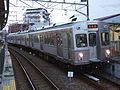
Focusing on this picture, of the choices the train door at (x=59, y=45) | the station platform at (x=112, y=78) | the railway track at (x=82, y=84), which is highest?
the train door at (x=59, y=45)

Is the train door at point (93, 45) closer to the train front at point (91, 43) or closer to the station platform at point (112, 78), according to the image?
the train front at point (91, 43)

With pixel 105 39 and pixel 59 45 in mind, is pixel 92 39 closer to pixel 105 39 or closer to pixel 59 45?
pixel 105 39

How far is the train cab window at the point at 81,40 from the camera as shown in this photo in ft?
50.1

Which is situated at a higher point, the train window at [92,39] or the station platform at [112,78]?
the train window at [92,39]

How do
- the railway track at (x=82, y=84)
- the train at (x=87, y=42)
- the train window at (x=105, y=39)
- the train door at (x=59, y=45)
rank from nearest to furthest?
1. the railway track at (x=82, y=84)
2. the train at (x=87, y=42)
3. the train window at (x=105, y=39)
4. the train door at (x=59, y=45)

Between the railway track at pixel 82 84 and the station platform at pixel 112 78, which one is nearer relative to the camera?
the railway track at pixel 82 84

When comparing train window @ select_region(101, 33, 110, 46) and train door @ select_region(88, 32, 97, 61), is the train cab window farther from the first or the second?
train window @ select_region(101, 33, 110, 46)

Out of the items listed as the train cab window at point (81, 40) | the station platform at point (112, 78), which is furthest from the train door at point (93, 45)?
the station platform at point (112, 78)

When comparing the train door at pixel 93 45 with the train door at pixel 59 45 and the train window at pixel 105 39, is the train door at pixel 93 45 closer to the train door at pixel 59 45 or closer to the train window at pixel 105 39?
the train window at pixel 105 39

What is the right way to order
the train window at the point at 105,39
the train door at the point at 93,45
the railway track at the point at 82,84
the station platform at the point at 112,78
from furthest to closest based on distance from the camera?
the train window at the point at 105,39 < the train door at the point at 93,45 < the station platform at the point at 112,78 < the railway track at the point at 82,84

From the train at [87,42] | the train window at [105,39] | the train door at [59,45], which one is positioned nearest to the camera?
the train at [87,42]

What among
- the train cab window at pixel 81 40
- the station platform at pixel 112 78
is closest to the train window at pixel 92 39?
the train cab window at pixel 81 40

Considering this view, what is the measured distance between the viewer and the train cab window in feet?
50.1

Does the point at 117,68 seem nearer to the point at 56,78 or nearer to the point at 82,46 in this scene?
the point at 82,46
